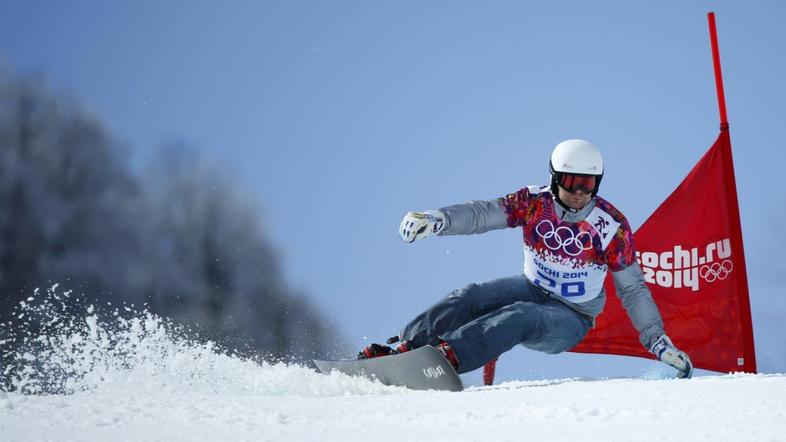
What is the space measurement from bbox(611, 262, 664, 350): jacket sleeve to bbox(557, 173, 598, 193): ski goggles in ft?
2.28

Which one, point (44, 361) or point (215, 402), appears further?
point (44, 361)

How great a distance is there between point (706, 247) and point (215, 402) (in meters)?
4.45

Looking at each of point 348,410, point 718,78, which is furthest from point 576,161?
point 348,410

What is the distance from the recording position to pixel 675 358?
16.3 ft

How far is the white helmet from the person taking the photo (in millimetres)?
4988

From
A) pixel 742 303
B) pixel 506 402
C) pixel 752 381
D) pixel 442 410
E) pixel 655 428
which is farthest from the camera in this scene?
pixel 742 303

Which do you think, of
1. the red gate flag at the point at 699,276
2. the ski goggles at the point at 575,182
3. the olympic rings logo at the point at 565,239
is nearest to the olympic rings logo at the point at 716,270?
the red gate flag at the point at 699,276

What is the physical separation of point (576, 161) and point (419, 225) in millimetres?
1126

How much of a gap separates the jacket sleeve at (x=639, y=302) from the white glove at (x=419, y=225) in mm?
1373

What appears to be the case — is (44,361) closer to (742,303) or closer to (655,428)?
(655,428)

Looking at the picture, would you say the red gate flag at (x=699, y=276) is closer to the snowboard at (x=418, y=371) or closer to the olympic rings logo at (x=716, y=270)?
the olympic rings logo at (x=716, y=270)

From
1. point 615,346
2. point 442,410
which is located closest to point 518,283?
point 615,346

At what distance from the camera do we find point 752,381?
386 centimetres

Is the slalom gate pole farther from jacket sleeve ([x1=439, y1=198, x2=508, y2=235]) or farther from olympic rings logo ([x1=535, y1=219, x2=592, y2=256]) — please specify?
jacket sleeve ([x1=439, y1=198, x2=508, y2=235])
